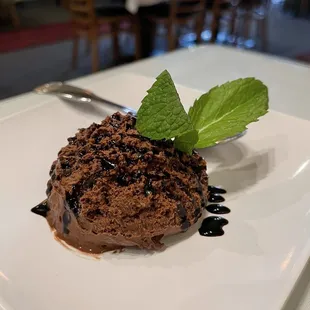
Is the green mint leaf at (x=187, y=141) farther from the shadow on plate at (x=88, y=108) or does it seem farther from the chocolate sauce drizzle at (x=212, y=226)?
the shadow on plate at (x=88, y=108)

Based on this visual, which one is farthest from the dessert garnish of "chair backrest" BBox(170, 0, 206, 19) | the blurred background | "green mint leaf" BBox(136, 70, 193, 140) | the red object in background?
the red object in background

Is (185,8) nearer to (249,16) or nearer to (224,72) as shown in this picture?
(249,16)

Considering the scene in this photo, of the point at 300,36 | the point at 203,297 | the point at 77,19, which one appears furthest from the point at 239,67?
the point at 300,36

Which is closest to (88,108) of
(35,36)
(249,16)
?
(249,16)

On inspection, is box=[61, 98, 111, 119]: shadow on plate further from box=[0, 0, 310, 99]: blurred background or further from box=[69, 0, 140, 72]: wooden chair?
box=[69, 0, 140, 72]: wooden chair

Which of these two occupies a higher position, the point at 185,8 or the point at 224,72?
the point at 224,72

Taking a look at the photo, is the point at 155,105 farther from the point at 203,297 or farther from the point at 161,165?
the point at 203,297
